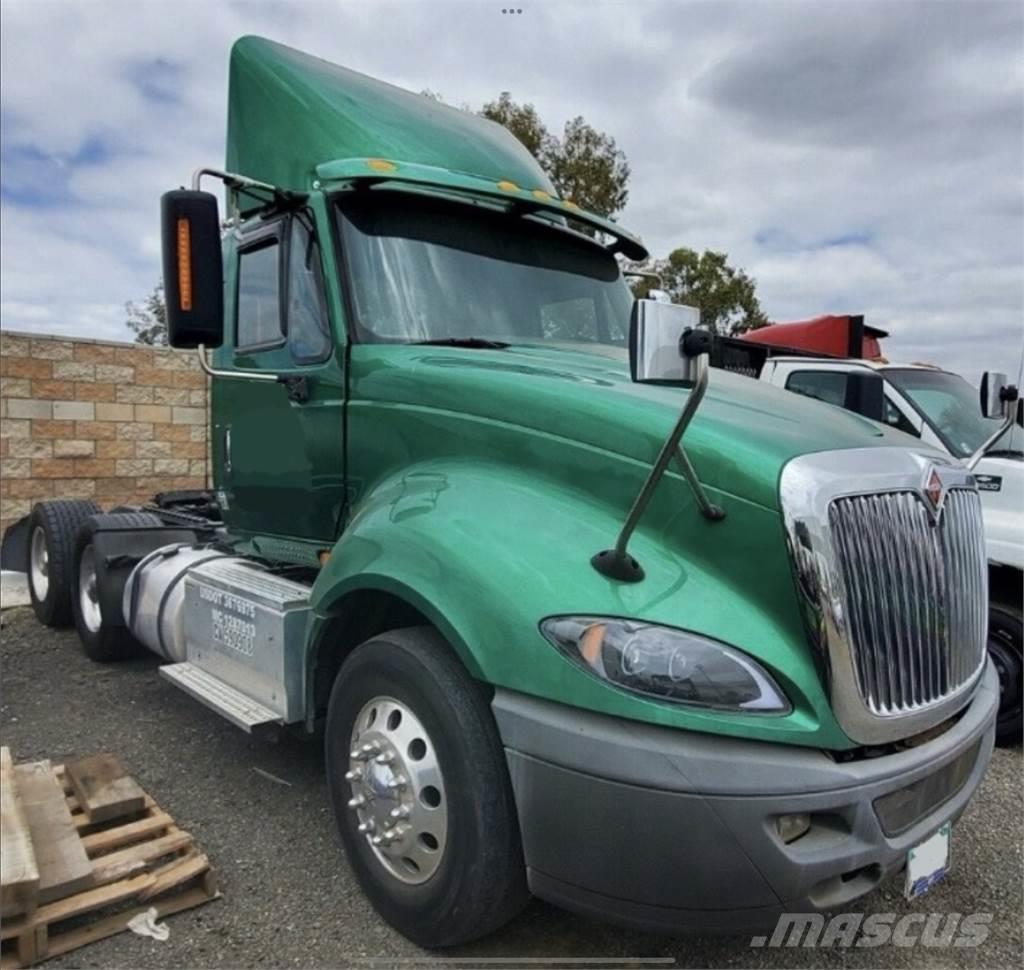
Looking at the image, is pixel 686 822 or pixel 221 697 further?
pixel 221 697

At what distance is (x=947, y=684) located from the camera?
2.61 m

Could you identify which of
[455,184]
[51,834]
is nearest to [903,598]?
[455,184]

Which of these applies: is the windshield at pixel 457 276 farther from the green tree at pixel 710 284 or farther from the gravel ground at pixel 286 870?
the green tree at pixel 710 284

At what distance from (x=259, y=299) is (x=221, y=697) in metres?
1.86

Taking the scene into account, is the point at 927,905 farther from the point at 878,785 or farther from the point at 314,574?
the point at 314,574

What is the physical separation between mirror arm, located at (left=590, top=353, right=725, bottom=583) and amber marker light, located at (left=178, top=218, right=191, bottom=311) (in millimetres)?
2022

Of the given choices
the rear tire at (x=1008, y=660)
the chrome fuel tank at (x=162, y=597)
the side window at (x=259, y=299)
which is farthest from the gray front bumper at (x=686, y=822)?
the rear tire at (x=1008, y=660)

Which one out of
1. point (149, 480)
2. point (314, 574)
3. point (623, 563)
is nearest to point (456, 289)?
point (314, 574)

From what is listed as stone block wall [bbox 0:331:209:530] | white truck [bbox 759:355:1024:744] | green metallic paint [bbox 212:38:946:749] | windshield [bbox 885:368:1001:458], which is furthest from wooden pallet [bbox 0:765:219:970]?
stone block wall [bbox 0:331:209:530]

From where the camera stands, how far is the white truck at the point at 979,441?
485 cm

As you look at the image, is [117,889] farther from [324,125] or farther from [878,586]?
[324,125]

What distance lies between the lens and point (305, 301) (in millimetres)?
3807

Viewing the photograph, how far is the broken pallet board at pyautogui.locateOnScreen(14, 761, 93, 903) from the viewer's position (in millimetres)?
2773

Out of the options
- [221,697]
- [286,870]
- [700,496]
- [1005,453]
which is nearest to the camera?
[700,496]
